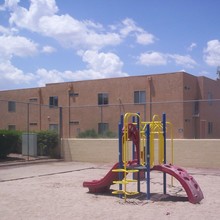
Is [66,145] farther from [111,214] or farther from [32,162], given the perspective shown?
[111,214]

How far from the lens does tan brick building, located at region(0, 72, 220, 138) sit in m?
31.9

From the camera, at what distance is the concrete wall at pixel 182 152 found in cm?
1738

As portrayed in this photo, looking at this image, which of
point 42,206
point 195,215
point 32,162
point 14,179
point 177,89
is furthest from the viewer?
point 177,89

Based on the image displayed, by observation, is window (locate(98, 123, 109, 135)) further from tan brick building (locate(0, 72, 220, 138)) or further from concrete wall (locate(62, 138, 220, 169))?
concrete wall (locate(62, 138, 220, 169))

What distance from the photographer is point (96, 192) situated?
439 inches

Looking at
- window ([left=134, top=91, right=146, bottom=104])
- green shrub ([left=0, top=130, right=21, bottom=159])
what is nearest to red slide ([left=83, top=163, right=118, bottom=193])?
green shrub ([left=0, top=130, right=21, bottom=159])

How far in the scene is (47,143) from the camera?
22.3m

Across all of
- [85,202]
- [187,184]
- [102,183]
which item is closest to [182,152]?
[102,183]

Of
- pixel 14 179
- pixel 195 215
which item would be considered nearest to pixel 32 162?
pixel 14 179

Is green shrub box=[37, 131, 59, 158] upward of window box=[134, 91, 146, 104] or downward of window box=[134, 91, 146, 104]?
downward

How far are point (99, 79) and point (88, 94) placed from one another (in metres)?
1.85

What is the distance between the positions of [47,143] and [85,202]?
12834 millimetres

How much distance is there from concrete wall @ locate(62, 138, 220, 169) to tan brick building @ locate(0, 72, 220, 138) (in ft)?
25.4

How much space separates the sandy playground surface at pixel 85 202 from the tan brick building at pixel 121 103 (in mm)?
15649
